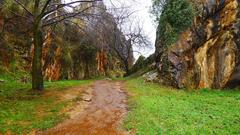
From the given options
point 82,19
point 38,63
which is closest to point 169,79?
point 82,19

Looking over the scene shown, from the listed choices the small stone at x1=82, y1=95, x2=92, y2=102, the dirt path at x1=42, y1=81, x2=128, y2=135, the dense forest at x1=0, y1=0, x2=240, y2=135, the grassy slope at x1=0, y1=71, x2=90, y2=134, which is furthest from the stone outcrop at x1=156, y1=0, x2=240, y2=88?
the grassy slope at x1=0, y1=71, x2=90, y2=134

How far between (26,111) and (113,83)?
12.0m

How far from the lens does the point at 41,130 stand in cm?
977

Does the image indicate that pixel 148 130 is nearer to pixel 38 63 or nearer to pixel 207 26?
pixel 38 63

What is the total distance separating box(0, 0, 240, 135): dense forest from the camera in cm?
1066

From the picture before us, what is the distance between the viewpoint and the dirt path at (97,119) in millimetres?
9781

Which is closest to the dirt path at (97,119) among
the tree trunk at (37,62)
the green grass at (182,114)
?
the green grass at (182,114)

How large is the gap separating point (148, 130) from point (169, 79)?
430 inches

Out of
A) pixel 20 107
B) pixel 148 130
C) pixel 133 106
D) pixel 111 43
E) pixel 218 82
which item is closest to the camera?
pixel 148 130

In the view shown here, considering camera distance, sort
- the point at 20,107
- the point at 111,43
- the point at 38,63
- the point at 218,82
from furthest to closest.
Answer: the point at 111,43 → the point at 218,82 → the point at 38,63 → the point at 20,107

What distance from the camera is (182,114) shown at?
11836mm

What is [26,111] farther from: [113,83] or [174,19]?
[174,19]

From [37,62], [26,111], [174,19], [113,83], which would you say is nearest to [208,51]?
[174,19]

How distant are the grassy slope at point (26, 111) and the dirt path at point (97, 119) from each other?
22.7 inches
